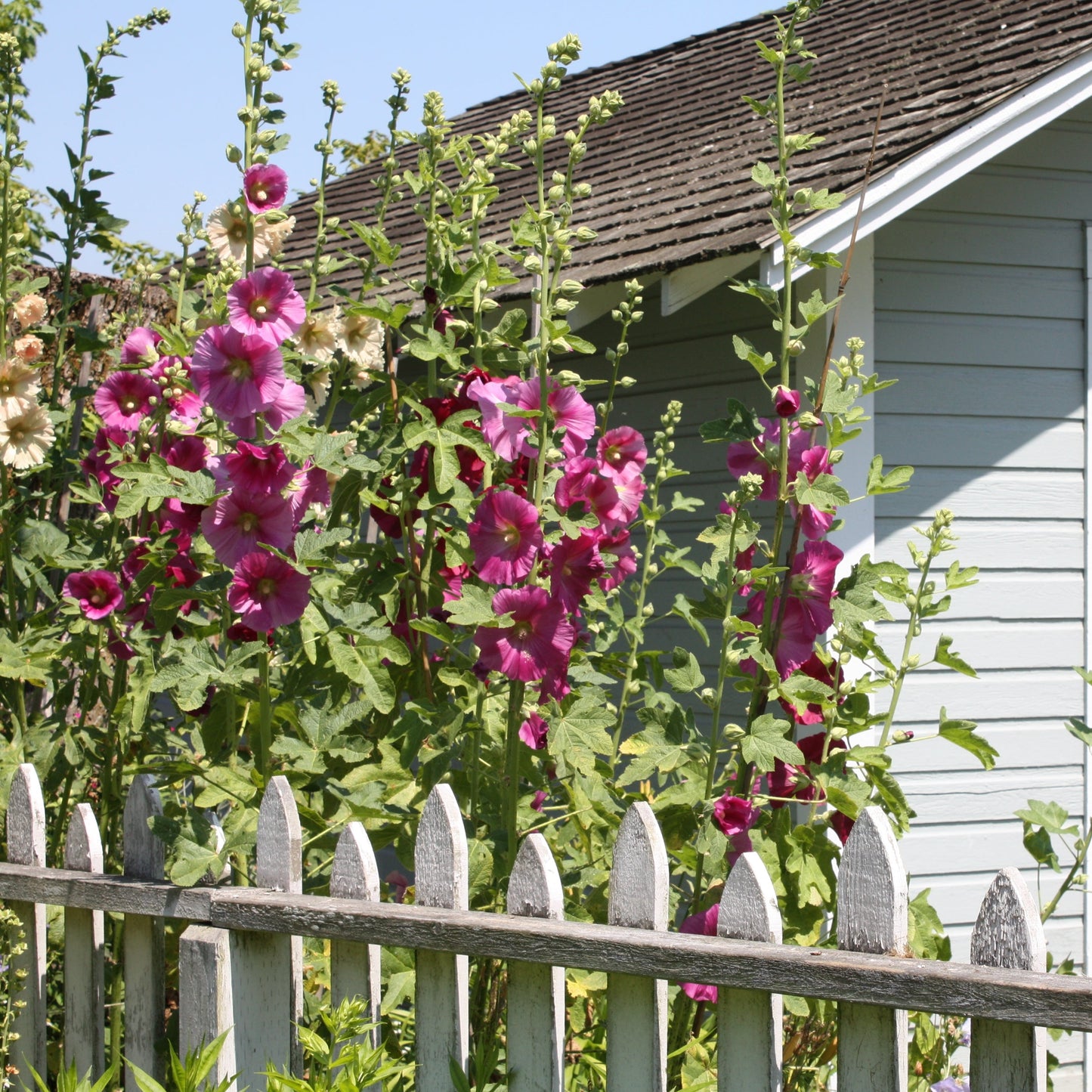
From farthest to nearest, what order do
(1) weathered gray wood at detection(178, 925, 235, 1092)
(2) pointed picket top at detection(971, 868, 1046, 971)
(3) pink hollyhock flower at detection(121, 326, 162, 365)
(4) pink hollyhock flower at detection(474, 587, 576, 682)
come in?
(3) pink hollyhock flower at detection(121, 326, 162, 365)
(1) weathered gray wood at detection(178, 925, 235, 1092)
(4) pink hollyhock flower at detection(474, 587, 576, 682)
(2) pointed picket top at detection(971, 868, 1046, 971)

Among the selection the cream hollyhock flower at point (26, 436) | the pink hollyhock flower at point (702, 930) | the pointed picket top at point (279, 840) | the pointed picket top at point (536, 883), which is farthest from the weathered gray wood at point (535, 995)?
the cream hollyhock flower at point (26, 436)

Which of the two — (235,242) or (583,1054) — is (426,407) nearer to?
(235,242)

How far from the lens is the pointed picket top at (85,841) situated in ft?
7.05

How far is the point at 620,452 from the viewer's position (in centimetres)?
215

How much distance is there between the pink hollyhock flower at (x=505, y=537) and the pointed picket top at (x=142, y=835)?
25.6 inches

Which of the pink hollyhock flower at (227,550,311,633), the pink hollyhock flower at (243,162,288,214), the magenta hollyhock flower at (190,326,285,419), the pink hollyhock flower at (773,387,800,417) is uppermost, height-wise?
→ the pink hollyhock flower at (243,162,288,214)

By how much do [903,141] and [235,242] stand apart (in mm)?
2510

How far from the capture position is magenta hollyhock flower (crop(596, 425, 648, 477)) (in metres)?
2.14

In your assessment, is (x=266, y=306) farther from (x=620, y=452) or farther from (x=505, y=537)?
(x=620, y=452)

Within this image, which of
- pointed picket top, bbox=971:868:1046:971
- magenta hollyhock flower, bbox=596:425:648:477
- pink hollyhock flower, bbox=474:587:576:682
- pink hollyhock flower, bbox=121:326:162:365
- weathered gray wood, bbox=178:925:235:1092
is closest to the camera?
pointed picket top, bbox=971:868:1046:971

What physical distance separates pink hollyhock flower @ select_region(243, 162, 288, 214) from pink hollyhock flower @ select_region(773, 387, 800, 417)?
0.84 metres

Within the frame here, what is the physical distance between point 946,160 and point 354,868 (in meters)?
3.03

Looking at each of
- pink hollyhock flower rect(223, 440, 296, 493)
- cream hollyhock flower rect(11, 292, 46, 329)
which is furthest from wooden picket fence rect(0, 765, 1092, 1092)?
cream hollyhock flower rect(11, 292, 46, 329)

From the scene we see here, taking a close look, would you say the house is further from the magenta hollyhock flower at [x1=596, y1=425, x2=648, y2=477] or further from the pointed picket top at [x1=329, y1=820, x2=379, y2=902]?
the pointed picket top at [x1=329, y1=820, x2=379, y2=902]
